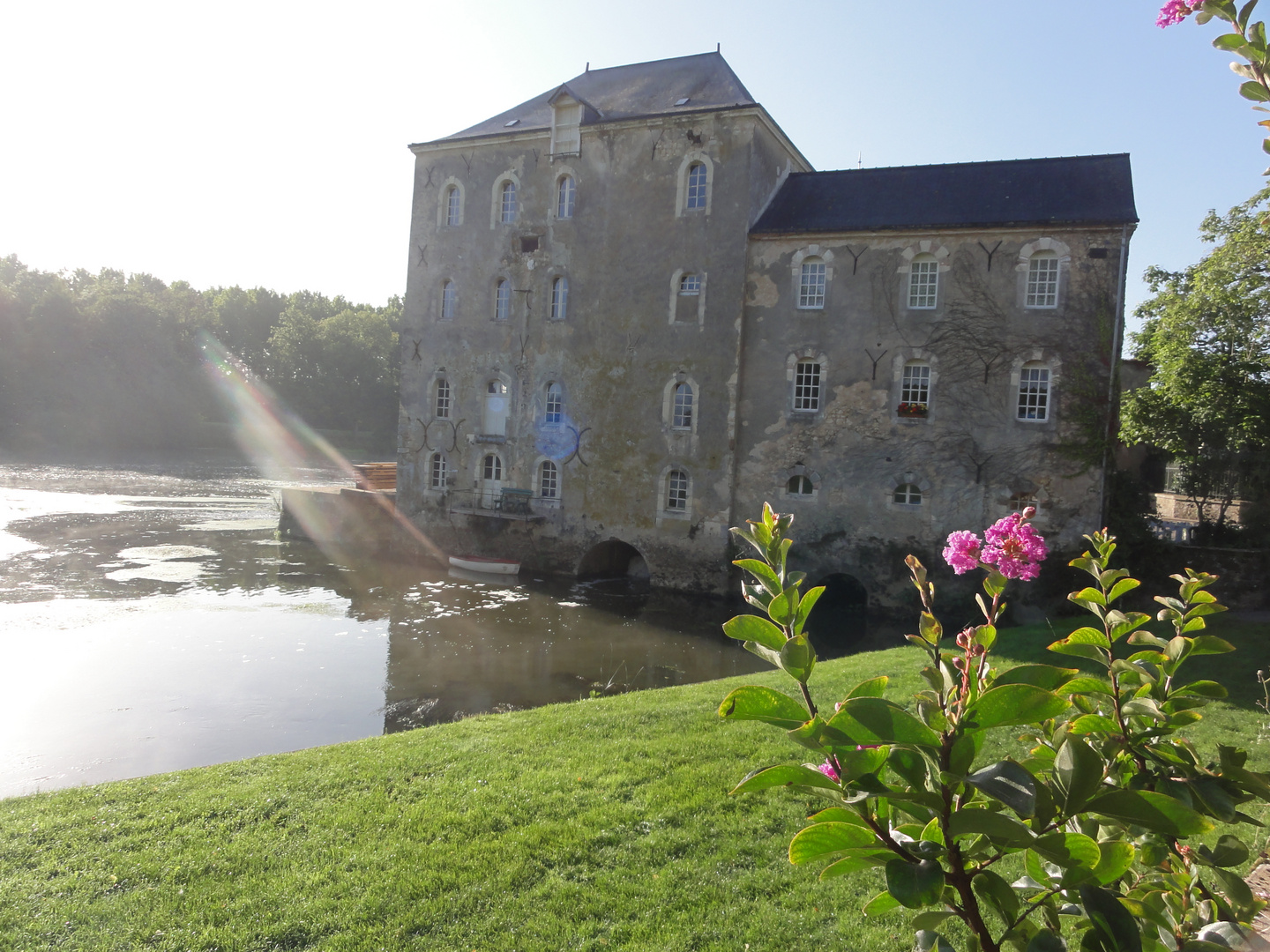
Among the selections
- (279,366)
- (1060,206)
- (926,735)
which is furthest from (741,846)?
(279,366)

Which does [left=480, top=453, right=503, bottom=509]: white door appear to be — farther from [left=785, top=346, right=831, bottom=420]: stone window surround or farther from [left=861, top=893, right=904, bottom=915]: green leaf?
[left=861, top=893, right=904, bottom=915]: green leaf

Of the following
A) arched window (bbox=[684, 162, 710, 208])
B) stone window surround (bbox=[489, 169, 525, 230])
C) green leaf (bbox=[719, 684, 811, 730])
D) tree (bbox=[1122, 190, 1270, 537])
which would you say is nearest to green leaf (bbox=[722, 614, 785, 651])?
green leaf (bbox=[719, 684, 811, 730])

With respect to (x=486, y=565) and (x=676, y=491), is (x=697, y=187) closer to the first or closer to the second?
(x=676, y=491)

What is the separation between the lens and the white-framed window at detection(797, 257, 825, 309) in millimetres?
19734

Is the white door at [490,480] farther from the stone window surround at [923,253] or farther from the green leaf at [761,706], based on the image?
the green leaf at [761,706]

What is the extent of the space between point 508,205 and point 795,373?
10728 mm

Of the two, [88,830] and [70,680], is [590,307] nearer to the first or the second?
[70,680]

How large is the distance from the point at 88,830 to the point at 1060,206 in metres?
20.1

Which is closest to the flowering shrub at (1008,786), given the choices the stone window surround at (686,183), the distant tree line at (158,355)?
the stone window surround at (686,183)

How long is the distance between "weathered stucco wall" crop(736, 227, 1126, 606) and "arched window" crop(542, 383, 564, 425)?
5.67m

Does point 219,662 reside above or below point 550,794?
below

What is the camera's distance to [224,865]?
17.4ft

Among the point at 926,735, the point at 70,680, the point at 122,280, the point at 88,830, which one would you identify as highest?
the point at 122,280

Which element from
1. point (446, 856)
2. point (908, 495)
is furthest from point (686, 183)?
point (446, 856)
